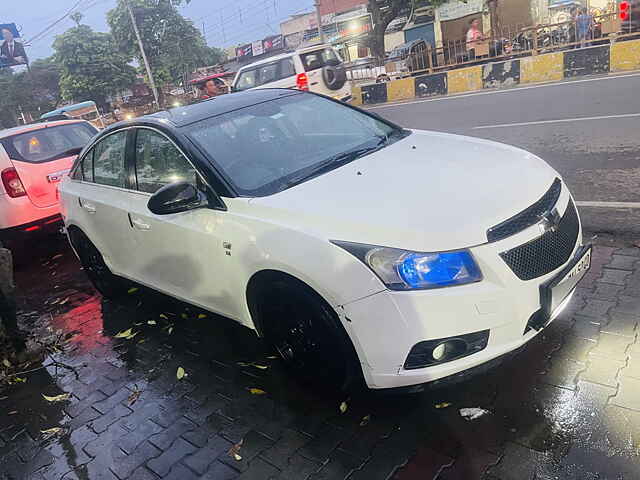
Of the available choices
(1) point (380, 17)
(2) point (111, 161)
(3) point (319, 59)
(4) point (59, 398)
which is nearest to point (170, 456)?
(4) point (59, 398)

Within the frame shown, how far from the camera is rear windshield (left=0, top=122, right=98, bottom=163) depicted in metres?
6.76

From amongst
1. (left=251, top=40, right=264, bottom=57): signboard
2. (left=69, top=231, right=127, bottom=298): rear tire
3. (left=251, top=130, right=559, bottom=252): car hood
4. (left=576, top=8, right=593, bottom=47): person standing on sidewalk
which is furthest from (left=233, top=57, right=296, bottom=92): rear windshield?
(left=251, top=40, right=264, bottom=57): signboard

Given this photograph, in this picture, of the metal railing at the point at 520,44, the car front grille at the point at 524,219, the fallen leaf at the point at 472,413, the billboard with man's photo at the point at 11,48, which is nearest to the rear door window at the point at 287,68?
the metal railing at the point at 520,44

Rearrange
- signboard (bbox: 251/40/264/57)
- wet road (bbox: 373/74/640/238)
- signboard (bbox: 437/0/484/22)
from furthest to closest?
signboard (bbox: 251/40/264/57), signboard (bbox: 437/0/484/22), wet road (bbox: 373/74/640/238)

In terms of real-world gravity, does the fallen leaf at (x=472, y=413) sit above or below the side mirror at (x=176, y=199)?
below

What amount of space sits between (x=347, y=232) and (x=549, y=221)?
1026 millimetres

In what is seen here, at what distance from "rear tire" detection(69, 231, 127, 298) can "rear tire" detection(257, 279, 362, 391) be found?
227 centimetres

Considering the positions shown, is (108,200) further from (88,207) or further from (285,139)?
(285,139)

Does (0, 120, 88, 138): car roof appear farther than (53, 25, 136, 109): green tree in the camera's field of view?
No

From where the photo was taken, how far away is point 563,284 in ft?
8.62

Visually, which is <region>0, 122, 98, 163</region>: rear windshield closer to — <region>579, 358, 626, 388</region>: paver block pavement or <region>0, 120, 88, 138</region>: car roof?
<region>0, 120, 88, 138</region>: car roof

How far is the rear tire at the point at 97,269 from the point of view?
4.75m

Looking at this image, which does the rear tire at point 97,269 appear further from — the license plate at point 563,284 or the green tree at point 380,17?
the green tree at point 380,17

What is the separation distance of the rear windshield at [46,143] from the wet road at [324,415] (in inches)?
149
